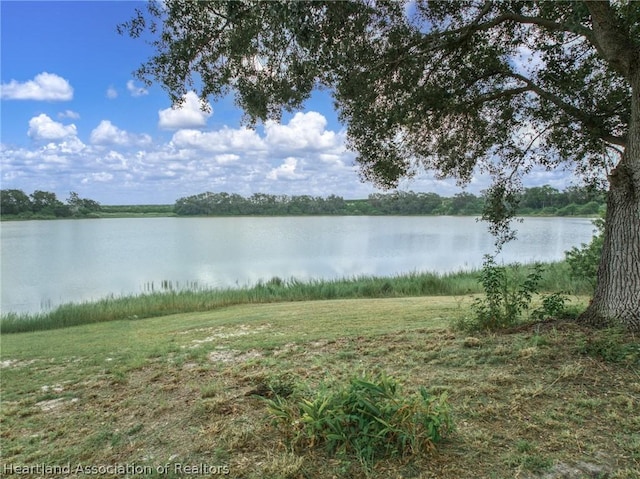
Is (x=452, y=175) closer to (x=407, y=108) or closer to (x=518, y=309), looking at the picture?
(x=407, y=108)

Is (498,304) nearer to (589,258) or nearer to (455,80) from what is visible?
(455,80)

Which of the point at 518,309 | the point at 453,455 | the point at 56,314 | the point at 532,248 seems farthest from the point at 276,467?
the point at 532,248

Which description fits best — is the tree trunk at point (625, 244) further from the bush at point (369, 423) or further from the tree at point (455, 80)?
the bush at point (369, 423)

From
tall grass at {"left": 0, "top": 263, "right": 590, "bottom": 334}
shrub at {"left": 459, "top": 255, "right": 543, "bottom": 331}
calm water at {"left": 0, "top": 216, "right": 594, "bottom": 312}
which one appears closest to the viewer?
shrub at {"left": 459, "top": 255, "right": 543, "bottom": 331}

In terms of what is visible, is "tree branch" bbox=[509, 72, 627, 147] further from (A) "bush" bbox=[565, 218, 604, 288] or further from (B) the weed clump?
(A) "bush" bbox=[565, 218, 604, 288]

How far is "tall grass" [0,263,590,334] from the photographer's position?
33.0ft

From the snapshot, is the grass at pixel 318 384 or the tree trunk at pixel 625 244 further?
the tree trunk at pixel 625 244

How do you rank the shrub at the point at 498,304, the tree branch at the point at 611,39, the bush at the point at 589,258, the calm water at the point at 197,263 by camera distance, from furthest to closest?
the calm water at the point at 197,263 → the bush at the point at 589,258 → the shrub at the point at 498,304 → the tree branch at the point at 611,39

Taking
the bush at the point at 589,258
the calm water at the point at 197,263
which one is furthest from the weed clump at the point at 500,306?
the calm water at the point at 197,263

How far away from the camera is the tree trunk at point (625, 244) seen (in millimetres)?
3797

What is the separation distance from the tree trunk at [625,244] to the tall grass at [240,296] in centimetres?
611

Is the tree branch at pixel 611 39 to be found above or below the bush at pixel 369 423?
above

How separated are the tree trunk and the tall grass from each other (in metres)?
6.11

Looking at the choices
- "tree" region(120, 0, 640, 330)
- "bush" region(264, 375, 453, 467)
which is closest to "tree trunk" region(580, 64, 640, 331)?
"tree" region(120, 0, 640, 330)
